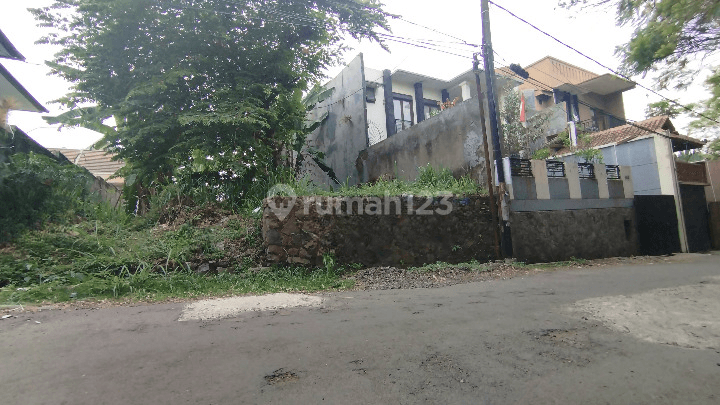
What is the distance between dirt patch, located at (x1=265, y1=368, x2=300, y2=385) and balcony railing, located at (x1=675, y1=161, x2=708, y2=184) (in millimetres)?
15775

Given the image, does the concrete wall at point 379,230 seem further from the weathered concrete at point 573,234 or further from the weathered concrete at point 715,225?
the weathered concrete at point 715,225

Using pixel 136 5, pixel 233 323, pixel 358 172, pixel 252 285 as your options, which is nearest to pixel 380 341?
pixel 233 323

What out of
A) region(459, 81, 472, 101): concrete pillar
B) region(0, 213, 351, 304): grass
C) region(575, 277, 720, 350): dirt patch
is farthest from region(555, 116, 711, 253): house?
region(0, 213, 351, 304): grass

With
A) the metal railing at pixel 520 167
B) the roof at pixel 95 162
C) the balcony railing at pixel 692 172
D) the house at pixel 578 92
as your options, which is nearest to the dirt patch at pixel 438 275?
the metal railing at pixel 520 167

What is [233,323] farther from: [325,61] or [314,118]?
[314,118]

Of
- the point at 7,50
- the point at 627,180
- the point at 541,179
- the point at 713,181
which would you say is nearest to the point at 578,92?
the point at 713,181

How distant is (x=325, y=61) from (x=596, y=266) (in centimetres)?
935

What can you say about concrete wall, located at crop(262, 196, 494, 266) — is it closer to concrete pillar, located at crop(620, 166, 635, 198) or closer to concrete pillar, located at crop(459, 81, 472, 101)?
concrete pillar, located at crop(620, 166, 635, 198)

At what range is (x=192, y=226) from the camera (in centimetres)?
808

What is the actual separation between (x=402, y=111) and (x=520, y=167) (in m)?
8.17

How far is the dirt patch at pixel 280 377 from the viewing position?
2.72 meters

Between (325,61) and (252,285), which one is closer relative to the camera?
(252,285)

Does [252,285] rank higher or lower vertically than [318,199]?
lower

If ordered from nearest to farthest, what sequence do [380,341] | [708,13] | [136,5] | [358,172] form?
1. [380,341]
2. [708,13]
3. [136,5]
4. [358,172]
